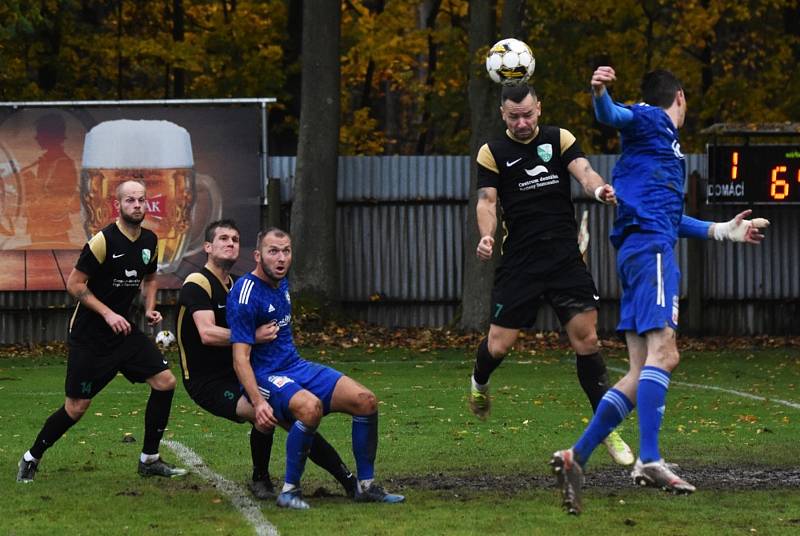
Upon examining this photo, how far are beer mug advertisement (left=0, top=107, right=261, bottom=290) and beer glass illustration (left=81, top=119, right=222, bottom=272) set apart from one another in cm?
2

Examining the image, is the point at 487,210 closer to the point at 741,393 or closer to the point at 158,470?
the point at 158,470

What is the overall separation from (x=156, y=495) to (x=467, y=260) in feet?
46.2

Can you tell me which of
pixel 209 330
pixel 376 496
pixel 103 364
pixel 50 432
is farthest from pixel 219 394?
pixel 50 432

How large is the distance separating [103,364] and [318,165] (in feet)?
44.1

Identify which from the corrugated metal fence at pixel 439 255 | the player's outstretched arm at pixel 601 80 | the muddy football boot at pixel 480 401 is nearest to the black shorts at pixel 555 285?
the muddy football boot at pixel 480 401

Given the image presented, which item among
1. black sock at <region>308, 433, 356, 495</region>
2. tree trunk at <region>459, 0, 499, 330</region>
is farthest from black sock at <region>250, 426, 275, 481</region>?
tree trunk at <region>459, 0, 499, 330</region>

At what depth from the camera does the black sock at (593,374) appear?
31.1 feet

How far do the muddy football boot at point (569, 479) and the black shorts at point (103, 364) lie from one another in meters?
3.43

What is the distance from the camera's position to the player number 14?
843 inches

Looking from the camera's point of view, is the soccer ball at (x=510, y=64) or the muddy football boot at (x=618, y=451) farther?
the soccer ball at (x=510, y=64)

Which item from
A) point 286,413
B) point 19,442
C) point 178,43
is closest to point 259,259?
point 286,413

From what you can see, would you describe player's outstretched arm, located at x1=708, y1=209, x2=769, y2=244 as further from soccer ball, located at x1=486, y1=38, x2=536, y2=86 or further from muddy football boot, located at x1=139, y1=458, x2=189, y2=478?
muddy football boot, located at x1=139, y1=458, x2=189, y2=478

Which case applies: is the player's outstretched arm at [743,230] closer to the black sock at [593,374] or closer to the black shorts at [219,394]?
the black sock at [593,374]

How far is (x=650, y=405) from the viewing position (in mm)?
8086
